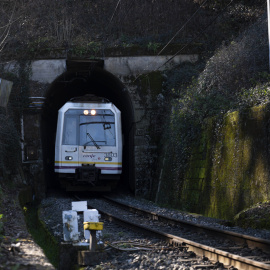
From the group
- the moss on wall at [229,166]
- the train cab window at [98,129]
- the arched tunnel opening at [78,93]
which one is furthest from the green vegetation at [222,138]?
the arched tunnel opening at [78,93]

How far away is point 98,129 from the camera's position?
50.1ft

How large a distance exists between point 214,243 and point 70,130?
30.5 feet

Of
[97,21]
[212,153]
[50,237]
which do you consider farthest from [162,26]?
[50,237]

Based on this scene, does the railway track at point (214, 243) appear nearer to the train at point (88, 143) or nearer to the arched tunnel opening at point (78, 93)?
the train at point (88, 143)

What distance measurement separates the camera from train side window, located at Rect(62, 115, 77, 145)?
49.5 feet

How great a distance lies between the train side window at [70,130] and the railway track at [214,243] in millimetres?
5249

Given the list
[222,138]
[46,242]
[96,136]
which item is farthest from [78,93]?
[46,242]

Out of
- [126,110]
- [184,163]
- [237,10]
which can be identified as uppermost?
[237,10]

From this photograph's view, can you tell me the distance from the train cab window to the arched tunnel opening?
2170 mm

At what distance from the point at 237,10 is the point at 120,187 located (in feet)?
28.3

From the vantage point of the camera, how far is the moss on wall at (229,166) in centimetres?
873

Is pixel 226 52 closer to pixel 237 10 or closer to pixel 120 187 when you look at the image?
pixel 237 10

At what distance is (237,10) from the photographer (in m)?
17.7

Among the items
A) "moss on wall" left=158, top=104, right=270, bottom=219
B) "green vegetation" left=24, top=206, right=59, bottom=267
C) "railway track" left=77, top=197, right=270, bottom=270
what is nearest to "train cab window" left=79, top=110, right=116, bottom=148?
"moss on wall" left=158, top=104, right=270, bottom=219
